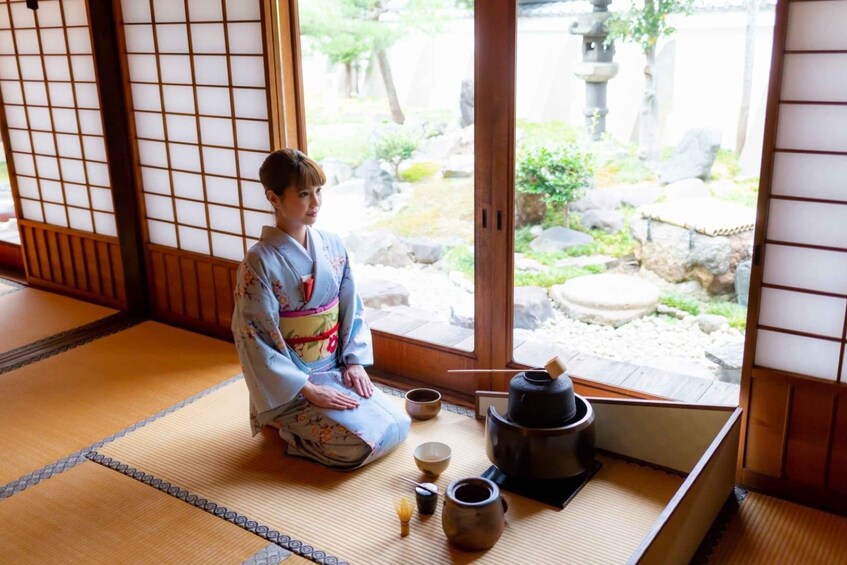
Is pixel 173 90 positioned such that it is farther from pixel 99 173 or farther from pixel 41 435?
pixel 41 435

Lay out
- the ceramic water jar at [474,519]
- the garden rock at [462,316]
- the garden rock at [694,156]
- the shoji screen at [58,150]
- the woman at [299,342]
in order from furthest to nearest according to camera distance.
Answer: the shoji screen at [58,150]
the garden rock at [694,156]
the garden rock at [462,316]
the woman at [299,342]
the ceramic water jar at [474,519]

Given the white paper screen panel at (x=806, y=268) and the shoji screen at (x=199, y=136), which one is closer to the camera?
the white paper screen panel at (x=806, y=268)

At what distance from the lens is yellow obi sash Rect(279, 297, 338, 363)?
314 cm

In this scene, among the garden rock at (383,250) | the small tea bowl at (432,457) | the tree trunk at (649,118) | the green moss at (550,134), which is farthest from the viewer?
the garden rock at (383,250)

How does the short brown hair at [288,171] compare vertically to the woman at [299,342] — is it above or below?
above

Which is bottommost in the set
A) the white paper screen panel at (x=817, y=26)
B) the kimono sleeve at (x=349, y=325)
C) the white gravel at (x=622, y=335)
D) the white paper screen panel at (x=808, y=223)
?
the white gravel at (x=622, y=335)

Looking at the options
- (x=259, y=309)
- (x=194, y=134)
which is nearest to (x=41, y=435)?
(x=259, y=309)

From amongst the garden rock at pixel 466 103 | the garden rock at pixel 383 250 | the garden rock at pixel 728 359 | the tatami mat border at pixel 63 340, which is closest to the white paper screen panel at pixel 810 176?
the garden rock at pixel 728 359

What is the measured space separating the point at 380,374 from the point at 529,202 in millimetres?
1511

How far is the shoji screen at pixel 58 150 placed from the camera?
4793 mm

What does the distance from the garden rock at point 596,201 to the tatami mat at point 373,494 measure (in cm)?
212

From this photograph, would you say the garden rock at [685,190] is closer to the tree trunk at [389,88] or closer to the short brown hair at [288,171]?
the tree trunk at [389,88]

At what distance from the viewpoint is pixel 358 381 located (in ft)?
10.6

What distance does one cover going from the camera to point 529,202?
4.66 m
